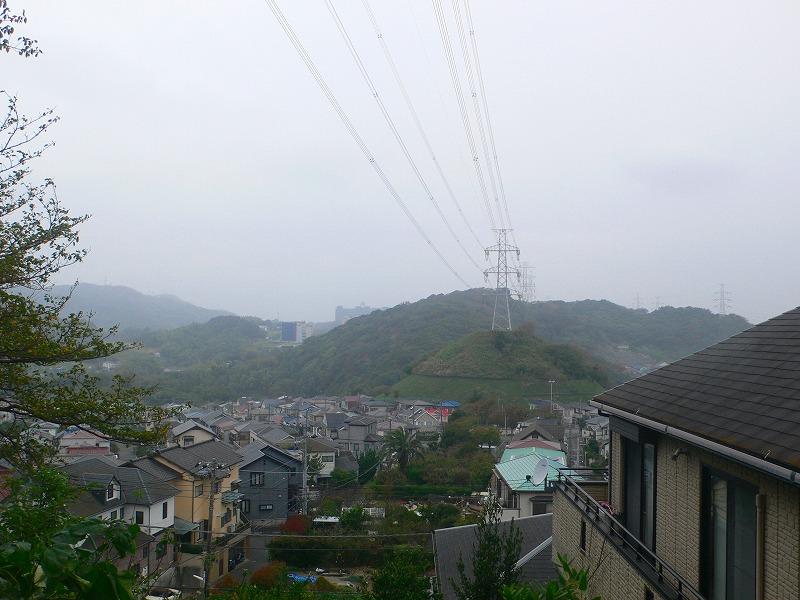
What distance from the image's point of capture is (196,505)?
21.3 meters

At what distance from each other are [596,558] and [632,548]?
114 cm

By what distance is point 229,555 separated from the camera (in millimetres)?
21906

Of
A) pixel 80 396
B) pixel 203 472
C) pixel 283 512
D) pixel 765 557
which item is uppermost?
pixel 80 396

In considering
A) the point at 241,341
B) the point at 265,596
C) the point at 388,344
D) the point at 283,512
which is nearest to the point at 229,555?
the point at 283,512

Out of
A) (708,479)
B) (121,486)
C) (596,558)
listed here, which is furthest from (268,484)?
(708,479)

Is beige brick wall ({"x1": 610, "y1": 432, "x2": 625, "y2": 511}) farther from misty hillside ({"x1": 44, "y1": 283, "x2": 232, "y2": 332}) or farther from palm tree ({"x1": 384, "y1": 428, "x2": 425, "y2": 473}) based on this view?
misty hillside ({"x1": 44, "y1": 283, "x2": 232, "y2": 332})

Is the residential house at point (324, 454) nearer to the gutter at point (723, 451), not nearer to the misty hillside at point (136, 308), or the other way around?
the gutter at point (723, 451)

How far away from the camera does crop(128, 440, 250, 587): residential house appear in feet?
64.7

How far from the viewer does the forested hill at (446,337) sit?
252 ft

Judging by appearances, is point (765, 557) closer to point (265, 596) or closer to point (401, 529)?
point (265, 596)

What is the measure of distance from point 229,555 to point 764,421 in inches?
828

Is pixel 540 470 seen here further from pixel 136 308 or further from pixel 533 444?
pixel 136 308

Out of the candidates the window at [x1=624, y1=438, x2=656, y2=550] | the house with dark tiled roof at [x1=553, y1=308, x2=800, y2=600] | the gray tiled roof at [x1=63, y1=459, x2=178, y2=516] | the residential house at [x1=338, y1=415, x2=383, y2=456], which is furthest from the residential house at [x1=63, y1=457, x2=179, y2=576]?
the residential house at [x1=338, y1=415, x2=383, y2=456]

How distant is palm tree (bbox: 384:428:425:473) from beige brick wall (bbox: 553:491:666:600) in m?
23.5
